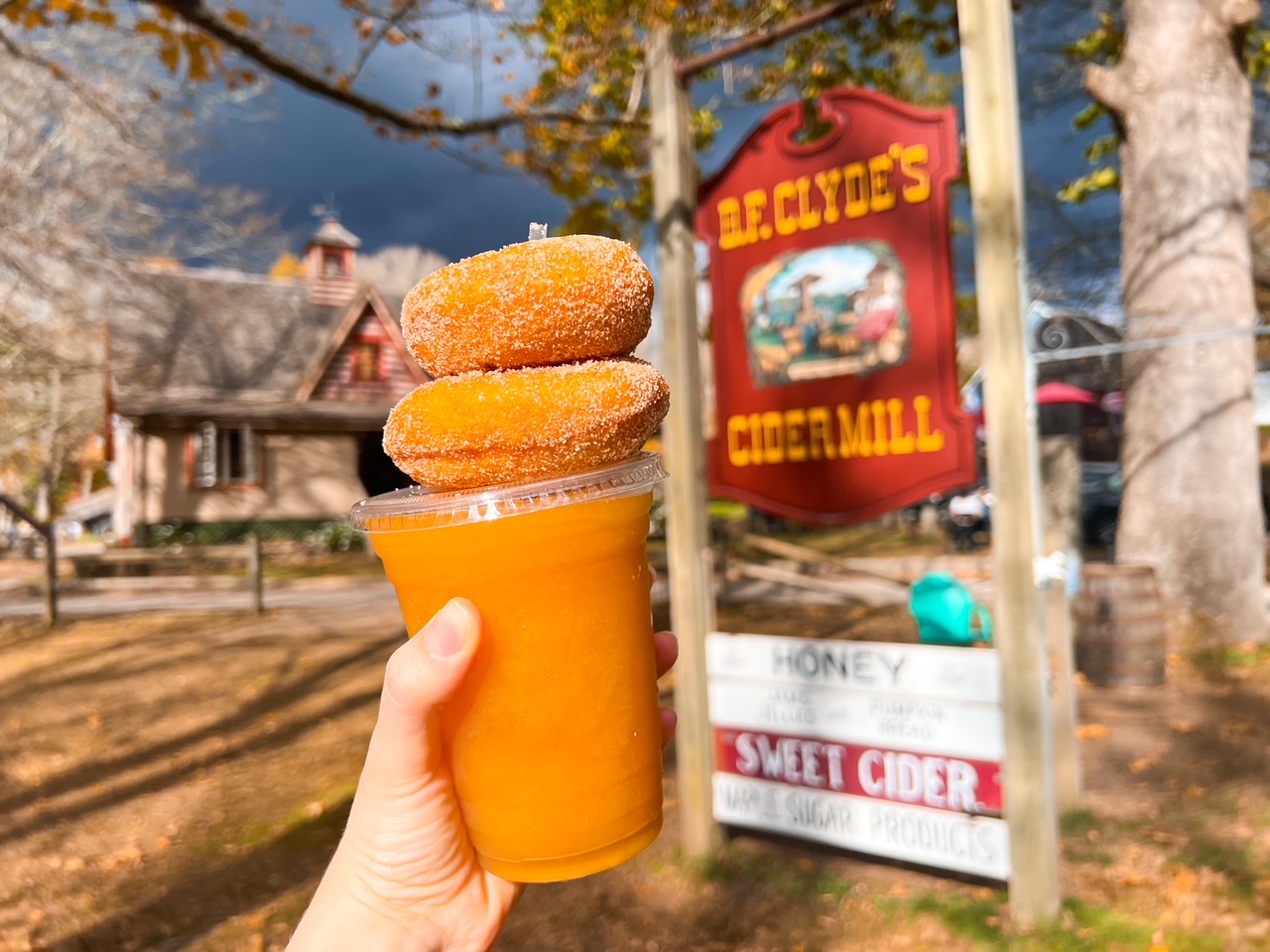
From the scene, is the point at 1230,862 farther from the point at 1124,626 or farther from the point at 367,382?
the point at 367,382

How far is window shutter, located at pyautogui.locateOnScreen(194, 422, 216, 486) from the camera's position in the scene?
22703 mm

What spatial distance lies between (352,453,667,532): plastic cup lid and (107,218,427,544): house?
1992 centimetres

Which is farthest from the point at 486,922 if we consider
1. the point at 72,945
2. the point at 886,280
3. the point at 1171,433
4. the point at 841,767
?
the point at 1171,433

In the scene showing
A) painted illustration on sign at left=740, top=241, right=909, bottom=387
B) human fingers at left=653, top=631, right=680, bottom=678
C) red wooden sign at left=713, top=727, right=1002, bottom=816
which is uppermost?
painted illustration on sign at left=740, top=241, right=909, bottom=387

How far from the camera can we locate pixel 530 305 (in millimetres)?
1418

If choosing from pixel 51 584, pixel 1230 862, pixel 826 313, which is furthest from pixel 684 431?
Answer: pixel 51 584

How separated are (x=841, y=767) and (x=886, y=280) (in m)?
2.19

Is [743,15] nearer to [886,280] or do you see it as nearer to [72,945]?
[886,280]

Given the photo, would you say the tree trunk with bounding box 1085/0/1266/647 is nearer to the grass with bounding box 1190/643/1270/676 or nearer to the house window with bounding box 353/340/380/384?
the grass with bounding box 1190/643/1270/676

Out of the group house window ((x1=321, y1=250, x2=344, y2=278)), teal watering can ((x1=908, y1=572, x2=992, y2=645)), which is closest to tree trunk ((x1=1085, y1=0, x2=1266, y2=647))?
teal watering can ((x1=908, y1=572, x2=992, y2=645))

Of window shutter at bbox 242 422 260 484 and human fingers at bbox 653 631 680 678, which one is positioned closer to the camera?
human fingers at bbox 653 631 680 678

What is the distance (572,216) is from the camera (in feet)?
28.0

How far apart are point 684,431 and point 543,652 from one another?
2.83 meters

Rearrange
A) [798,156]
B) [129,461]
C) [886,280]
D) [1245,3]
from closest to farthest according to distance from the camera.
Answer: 1. [886,280]
2. [798,156]
3. [1245,3]
4. [129,461]
